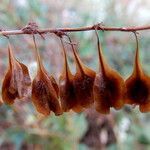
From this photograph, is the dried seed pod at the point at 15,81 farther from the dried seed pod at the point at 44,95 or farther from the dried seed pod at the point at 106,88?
the dried seed pod at the point at 106,88

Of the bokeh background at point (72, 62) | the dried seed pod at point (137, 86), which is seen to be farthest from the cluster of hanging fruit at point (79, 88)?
the bokeh background at point (72, 62)

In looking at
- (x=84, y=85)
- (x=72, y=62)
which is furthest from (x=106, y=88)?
(x=72, y=62)

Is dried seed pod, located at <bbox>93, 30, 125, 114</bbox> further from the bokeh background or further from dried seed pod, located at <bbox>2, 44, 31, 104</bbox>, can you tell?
the bokeh background

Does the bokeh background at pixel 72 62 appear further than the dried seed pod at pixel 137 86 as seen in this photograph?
Yes

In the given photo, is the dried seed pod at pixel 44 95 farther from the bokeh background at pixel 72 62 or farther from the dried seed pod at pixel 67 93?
the bokeh background at pixel 72 62

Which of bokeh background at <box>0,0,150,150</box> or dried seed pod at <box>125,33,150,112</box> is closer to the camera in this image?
dried seed pod at <box>125,33,150,112</box>

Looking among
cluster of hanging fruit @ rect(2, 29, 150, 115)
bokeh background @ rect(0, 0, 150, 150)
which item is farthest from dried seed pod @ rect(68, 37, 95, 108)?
bokeh background @ rect(0, 0, 150, 150)

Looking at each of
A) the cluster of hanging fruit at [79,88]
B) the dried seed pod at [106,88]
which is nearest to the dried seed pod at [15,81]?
the cluster of hanging fruit at [79,88]

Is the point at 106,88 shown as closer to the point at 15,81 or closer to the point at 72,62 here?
the point at 15,81
